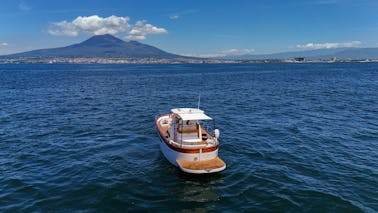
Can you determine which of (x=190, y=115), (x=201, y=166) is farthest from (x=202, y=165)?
(x=190, y=115)

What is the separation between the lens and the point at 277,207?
1648 centimetres

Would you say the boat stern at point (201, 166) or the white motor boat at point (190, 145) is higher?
the white motor boat at point (190, 145)

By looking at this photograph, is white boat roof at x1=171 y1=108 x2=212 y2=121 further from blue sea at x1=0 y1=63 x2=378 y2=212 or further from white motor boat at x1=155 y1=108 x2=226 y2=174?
blue sea at x1=0 y1=63 x2=378 y2=212

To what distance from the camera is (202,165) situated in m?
20.4

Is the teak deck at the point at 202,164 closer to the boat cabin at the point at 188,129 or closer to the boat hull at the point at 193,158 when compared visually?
the boat hull at the point at 193,158

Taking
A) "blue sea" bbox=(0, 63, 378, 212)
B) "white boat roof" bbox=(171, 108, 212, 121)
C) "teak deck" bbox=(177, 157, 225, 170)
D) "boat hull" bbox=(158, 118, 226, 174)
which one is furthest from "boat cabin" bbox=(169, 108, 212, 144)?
"blue sea" bbox=(0, 63, 378, 212)

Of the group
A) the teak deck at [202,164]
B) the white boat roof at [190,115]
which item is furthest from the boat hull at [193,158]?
the white boat roof at [190,115]

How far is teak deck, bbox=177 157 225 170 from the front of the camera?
19895 mm

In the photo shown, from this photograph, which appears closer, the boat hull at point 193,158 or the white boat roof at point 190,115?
the boat hull at point 193,158

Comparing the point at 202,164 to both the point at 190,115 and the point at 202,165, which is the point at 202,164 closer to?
the point at 202,165

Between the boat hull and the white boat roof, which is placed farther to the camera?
the white boat roof

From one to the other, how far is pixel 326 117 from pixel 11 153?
119 ft

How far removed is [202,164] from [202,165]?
0.22 meters

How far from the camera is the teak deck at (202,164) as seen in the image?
1990 centimetres
